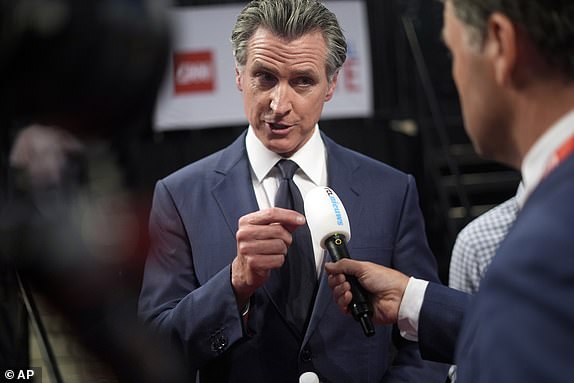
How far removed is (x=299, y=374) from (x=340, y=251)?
385mm

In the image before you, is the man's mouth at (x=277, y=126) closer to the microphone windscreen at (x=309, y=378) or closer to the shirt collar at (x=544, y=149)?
the microphone windscreen at (x=309, y=378)

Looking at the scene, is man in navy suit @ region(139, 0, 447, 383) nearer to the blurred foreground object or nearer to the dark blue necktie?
the dark blue necktie

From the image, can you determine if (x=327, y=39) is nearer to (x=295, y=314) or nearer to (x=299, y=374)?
(x=295, y=314)

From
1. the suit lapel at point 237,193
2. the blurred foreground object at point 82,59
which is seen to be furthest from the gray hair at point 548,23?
the suit lapel at point 237,193

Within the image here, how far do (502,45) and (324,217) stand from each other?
752 millimetres

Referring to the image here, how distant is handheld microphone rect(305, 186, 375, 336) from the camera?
1.95 metres

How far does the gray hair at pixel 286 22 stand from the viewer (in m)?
2.13

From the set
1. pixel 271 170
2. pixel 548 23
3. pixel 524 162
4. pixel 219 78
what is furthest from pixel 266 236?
pixel 219 78

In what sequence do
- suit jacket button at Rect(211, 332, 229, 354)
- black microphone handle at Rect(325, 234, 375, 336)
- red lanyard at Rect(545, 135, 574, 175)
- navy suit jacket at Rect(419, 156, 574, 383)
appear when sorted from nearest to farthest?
navy suit jacket at Rect(419, 156, 574, 383) → red lanyard at Rect(545, 135, 574, 175) → black microphone handle at Rect(325, 234, 375, 336) → suit jacket button at Rect(211, 332, 229, 354)

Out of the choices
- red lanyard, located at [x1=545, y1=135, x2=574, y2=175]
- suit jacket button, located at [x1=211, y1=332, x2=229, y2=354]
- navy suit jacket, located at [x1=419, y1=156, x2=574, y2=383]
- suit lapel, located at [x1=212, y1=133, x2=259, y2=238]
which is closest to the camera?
navy suit jacket, located at [x1=419, y1=156, x2=574, y2=383]

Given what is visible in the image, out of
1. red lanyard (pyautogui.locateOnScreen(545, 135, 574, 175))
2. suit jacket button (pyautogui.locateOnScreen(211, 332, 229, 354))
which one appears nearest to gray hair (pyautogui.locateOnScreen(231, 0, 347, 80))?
suit jacket button (pyautogui.locateOnScreen(211, 332, 229, 354))

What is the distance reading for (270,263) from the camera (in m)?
1.91

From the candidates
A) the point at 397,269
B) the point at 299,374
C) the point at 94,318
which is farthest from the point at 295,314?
the point at 94,318

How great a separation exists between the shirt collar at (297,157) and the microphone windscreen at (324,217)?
24cm
